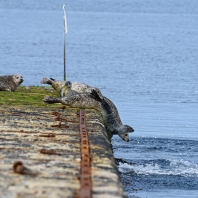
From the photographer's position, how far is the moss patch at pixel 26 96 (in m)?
16.6

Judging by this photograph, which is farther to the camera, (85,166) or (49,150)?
(49,150)

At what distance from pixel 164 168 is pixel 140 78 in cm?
2332

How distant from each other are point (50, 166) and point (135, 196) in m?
6.00

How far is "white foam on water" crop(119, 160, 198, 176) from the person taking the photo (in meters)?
17.2

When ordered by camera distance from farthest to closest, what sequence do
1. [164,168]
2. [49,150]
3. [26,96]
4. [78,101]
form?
[26,96] < [164,168] < [78,101] < [49,150]

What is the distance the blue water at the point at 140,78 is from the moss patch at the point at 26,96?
7.19ft

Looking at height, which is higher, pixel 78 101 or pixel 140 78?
pixel 140 78

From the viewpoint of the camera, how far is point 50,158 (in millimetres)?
9617

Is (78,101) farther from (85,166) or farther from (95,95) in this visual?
(85,166)

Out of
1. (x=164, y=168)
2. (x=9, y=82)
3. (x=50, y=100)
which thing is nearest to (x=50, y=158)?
(x=50, y=100)

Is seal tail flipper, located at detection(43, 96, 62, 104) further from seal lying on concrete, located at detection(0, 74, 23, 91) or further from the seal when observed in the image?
seal lying on concrete, located at detection(0, 74, 23, 91)

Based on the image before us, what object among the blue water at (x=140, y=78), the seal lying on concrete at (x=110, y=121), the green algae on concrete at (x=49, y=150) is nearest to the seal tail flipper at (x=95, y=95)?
the seal lying on concrete at (x=110, y=121)

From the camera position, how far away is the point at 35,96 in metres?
→ 18.3

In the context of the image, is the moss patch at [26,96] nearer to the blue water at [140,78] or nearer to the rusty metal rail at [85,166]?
the blue water at [140,78]
